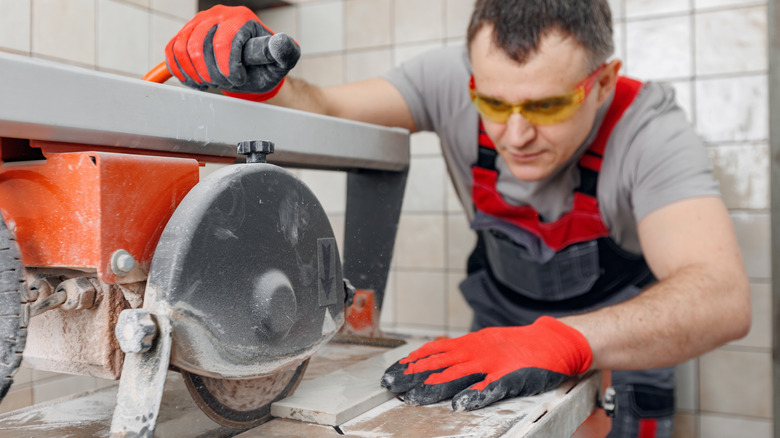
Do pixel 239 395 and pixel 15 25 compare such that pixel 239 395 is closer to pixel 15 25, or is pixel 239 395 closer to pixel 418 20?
pixel 15 25

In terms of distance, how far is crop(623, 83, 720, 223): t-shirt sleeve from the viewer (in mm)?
1315

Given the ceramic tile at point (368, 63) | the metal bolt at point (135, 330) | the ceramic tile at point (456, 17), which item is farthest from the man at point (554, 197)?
the ceramic tile at point (368, 63)

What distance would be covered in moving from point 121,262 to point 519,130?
941 millimetres

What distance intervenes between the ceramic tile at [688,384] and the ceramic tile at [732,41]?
1047mm

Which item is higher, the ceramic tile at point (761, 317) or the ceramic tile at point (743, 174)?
the ceramic tile at point (743, 174)

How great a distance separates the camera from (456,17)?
2510 mm

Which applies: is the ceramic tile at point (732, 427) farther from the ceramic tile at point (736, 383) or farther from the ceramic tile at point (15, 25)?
the ceramic tile at point (15, 25)

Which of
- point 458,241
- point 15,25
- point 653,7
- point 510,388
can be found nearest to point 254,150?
point 510,388

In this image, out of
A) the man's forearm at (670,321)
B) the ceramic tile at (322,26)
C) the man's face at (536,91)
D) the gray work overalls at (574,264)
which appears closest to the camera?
the man's forearm at (670,321)

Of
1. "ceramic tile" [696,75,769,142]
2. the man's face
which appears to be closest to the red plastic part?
the man's face

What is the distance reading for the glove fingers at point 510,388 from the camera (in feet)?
2.55

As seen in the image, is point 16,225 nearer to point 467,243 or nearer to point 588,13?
point 588,13

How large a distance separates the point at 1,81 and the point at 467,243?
2.13 m

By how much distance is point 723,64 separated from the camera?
214 cm
